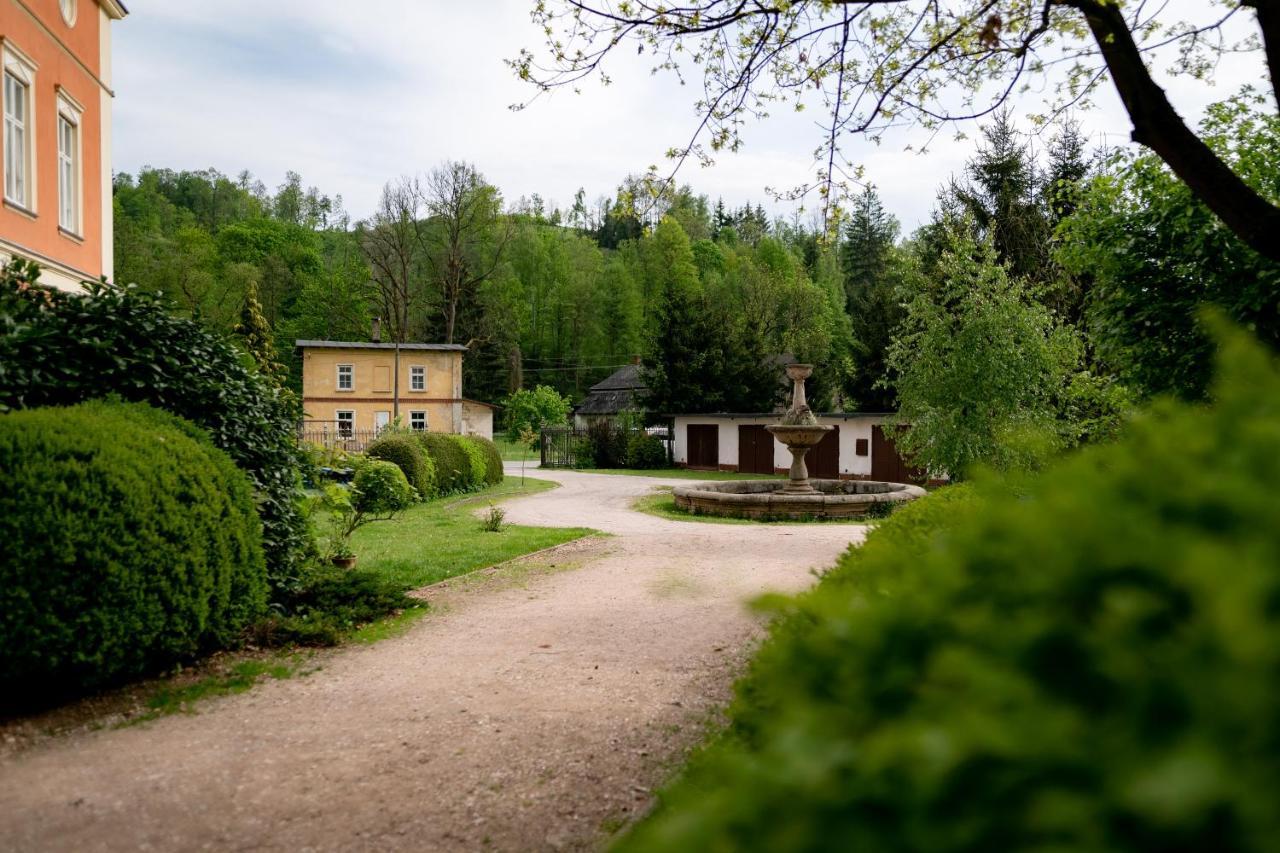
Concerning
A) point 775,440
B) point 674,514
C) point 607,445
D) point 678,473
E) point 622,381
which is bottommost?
point 674,514

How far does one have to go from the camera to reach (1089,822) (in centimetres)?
85

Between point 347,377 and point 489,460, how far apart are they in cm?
2139

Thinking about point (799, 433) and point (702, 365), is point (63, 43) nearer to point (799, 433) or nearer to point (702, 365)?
point (799, 433)

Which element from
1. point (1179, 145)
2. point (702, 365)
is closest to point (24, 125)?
point (1179, 145)

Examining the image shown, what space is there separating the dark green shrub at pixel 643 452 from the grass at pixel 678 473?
0.97 feet

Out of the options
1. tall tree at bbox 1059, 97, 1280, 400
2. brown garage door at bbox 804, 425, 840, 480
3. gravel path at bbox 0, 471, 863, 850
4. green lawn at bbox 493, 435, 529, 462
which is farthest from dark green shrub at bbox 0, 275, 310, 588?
green lawn at bbox 493, 435, 529, 462

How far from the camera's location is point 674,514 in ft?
63.3

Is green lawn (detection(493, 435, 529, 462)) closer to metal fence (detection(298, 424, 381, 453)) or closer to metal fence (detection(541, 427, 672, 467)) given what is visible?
metal fence (detection(541, 427, 672, 467))

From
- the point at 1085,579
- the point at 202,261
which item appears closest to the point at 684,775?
the point at 1085,579

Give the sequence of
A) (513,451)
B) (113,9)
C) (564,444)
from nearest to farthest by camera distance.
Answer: (113,9) → (564,444) → (513,451)

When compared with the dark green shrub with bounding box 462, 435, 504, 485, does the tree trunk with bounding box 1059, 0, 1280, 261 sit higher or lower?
higher

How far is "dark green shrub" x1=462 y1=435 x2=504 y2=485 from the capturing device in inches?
1040

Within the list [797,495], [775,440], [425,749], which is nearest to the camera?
[425,749]

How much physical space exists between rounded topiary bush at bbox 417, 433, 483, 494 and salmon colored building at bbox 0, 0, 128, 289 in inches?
333
